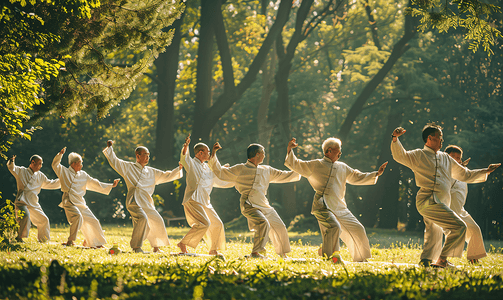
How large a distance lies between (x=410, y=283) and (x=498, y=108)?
15.2m

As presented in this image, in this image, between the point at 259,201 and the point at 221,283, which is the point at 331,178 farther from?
the point at 221,283

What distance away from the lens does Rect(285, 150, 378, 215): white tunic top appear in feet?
25.4

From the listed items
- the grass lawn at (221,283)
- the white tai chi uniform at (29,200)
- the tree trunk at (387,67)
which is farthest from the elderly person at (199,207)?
the tree trunk at (387,67)

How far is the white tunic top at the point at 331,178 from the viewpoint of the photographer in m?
7.75

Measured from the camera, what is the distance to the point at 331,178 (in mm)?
7762

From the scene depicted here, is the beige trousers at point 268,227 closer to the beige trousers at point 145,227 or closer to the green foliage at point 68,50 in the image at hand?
the beige trousers at point 145,227

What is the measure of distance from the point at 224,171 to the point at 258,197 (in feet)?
2.71

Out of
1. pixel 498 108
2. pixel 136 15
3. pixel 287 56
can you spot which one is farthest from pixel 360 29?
pixel 136 15

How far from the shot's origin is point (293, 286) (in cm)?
475

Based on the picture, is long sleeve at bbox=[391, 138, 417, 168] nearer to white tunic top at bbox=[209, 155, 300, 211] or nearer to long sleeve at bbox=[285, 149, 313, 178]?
long sleeve at bbox=[285, 149, 313, 178]

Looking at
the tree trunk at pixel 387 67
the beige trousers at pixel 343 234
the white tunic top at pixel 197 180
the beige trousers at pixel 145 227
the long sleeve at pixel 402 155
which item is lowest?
the beige trousers at pixel 145 227

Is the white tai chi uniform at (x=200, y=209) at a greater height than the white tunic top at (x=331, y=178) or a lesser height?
lesser

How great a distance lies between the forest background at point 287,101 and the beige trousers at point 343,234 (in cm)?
544

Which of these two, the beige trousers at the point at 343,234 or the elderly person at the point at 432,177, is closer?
the elderly person at the point at 432,177
